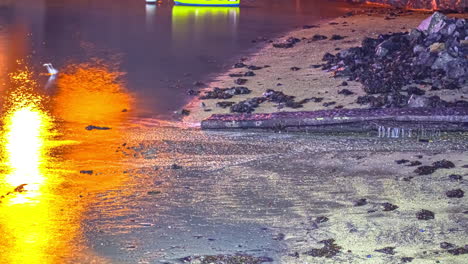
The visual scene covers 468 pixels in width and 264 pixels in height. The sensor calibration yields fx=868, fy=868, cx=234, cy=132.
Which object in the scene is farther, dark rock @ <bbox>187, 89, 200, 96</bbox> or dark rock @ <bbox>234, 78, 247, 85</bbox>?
dark rock @ <bbox>234, 78, 247, 85</bbox>

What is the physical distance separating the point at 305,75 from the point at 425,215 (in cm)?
773

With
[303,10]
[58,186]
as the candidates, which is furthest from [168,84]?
[303,10]

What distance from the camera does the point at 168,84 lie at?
604 inches

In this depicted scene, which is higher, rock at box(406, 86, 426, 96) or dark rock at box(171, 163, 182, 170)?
rock at box(406, 86, 426, 96)

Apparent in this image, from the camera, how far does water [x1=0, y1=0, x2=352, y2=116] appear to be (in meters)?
16.1

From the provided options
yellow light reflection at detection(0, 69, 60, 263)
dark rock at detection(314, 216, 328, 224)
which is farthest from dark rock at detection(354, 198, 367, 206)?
yellow light reflection at detection(0, 69, 60, 263)

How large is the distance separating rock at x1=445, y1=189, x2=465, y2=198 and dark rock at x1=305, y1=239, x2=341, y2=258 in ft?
5.68

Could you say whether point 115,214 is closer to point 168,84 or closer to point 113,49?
point 168,84

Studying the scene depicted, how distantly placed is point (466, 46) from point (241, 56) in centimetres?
508

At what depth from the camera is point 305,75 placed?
15.3m

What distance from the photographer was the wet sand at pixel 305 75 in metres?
13.0

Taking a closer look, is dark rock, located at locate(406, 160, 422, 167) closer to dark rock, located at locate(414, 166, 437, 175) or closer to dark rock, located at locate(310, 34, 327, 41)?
dark rock, located at locate(414, 166, 437, 175)

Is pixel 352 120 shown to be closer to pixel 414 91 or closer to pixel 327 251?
pixel 414 91

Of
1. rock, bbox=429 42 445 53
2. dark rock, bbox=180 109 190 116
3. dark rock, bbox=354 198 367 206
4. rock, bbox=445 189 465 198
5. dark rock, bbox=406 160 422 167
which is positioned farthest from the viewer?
rock, bbox=429 42 445 53
